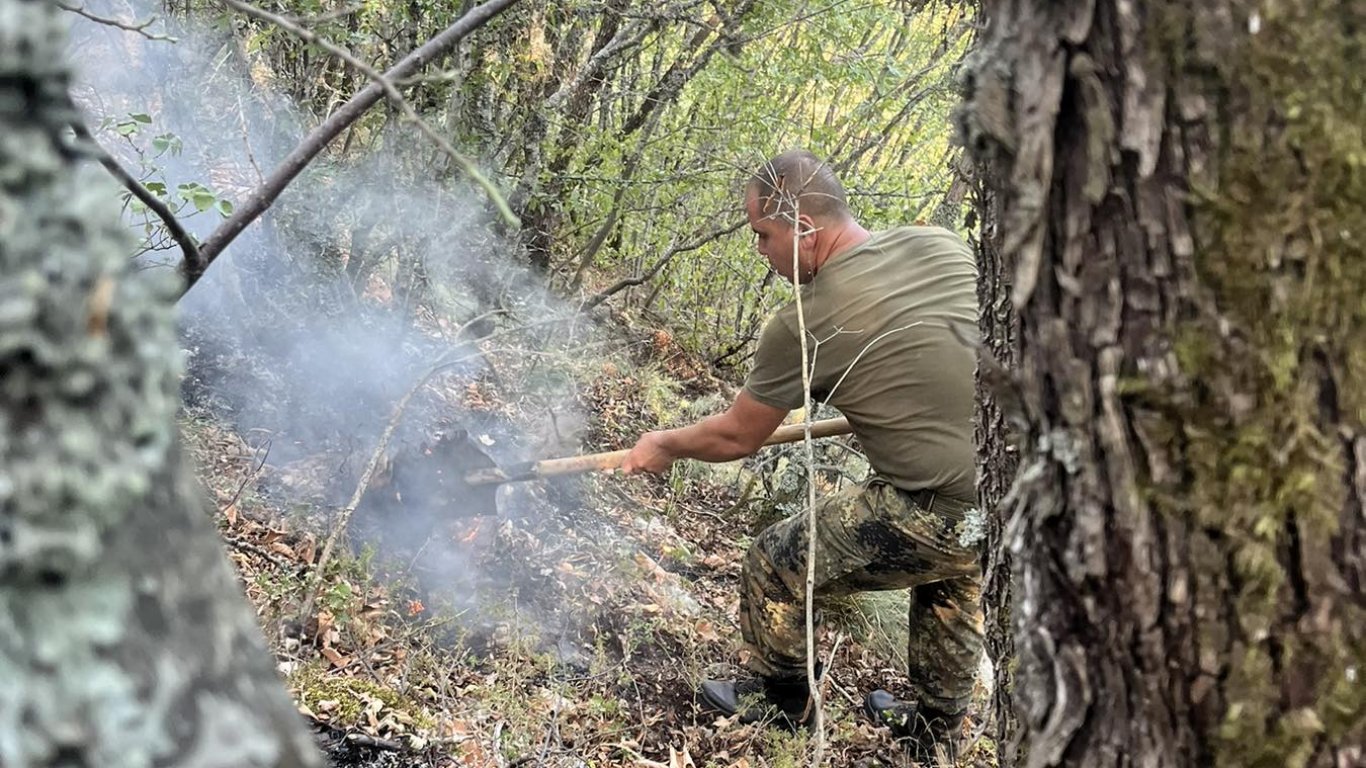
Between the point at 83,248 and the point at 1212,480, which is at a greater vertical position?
the point at 83,248

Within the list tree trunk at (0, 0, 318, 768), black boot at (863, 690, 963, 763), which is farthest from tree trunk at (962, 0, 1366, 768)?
black boot at (863, 690, 963, 763)

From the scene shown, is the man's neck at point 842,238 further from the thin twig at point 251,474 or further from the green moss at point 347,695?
the thin twig at point 251,474

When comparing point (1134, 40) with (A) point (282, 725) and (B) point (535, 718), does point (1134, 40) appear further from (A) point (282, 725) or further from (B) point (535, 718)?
(B) point (535, 718)

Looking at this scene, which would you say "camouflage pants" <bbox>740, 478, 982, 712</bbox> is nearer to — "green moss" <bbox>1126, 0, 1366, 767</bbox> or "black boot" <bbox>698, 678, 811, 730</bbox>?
"black boot" <bbox>698, 678, 811, 730</bbox>

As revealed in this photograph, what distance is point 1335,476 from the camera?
993 mm

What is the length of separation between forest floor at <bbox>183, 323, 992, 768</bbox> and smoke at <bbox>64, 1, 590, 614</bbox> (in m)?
0.22

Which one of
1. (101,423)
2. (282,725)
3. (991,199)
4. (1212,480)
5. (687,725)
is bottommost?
(687,725)

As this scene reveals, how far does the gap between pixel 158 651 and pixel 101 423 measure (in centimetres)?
17

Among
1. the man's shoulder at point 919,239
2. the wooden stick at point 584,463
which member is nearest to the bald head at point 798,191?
the man's shoulder at point 919,239

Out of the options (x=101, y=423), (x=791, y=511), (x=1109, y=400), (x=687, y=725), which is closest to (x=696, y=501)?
(x=791, y=511)

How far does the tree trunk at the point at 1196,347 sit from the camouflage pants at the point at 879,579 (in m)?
2.69

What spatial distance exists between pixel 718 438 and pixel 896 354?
0.90 meters

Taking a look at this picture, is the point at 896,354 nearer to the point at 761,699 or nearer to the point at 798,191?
the point at 798,191

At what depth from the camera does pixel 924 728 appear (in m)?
4.15
